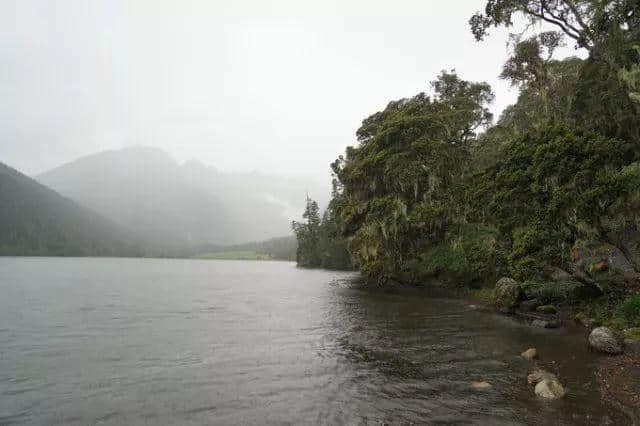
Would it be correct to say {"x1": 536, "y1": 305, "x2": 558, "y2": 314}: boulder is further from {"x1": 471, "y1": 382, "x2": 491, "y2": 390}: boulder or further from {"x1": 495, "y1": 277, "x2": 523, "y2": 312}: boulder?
{"x1": 471, "y1": 382, "x2": 491, "y2": 390}: boulder

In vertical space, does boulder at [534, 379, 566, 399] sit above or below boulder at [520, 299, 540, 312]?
below

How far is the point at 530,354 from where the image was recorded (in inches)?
579

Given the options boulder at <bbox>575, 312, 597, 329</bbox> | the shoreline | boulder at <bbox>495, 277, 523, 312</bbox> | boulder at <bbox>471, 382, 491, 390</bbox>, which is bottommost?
boulder at <bbox>471, 382, 491, 390</bbox>

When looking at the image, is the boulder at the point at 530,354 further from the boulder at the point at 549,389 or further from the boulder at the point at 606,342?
the boulder at the point at 549,389

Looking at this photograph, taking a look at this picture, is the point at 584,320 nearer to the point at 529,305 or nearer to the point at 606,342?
the point at 529,305

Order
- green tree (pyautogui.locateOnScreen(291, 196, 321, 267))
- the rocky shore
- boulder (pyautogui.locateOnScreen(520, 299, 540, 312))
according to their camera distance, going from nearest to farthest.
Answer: the rocky shore
boulder (pyautogui.locateOnScreen(520, 299, 540, 312))
green tree (pyautogui.locateOnScreen(291, 196, 321, 267))

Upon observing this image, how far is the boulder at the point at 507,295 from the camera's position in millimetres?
25328

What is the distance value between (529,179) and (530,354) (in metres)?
9.36

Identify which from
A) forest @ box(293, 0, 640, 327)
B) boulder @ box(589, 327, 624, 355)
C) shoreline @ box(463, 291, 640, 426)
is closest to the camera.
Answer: shoreline @ box(463, 291, 640, 426)

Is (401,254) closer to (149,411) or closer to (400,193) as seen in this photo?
(400,193)

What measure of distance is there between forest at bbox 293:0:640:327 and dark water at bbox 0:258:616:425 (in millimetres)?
5232

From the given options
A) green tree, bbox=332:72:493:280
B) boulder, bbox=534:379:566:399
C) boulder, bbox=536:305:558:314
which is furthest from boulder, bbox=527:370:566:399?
green tree, bbox=332:72:493:280

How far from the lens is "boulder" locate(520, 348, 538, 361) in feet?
47.9

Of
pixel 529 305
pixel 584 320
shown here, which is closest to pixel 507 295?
pixel 529 305
